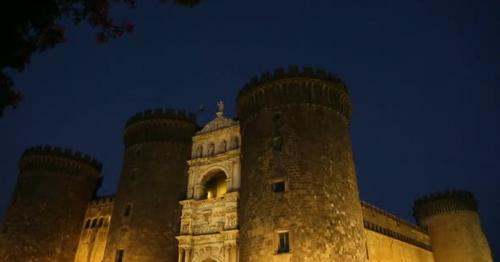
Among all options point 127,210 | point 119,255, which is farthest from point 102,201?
point 119,255

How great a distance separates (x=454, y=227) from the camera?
43.6 meters

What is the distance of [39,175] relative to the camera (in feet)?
126

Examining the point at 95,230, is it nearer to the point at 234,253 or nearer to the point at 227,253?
the point at 227,253

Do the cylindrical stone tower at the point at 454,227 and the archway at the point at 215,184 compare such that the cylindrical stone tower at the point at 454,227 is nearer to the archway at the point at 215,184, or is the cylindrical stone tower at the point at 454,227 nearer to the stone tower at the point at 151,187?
the archway at the point at 215,184

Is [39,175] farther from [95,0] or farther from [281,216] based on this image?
[95,0]

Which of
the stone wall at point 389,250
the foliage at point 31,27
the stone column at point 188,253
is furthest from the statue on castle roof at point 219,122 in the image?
the foliage at point 31,27

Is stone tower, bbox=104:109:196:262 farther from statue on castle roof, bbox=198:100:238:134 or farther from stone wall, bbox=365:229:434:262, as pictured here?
stone wall, bbox=365:229:434:262

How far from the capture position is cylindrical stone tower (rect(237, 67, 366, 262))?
23859 millimetres

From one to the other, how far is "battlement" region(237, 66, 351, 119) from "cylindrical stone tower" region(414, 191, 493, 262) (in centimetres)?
2183

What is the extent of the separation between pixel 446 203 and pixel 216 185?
26630 millimetres

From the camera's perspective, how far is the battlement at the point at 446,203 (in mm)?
44312

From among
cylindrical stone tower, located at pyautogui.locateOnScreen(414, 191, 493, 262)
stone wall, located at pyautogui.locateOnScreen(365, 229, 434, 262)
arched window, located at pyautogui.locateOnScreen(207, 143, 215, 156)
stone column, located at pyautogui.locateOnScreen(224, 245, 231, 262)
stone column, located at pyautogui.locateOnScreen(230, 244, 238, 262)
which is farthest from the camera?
cylindrical stone tower, located at pyautogui.locateOnScreen(414, 191, 493, 262)

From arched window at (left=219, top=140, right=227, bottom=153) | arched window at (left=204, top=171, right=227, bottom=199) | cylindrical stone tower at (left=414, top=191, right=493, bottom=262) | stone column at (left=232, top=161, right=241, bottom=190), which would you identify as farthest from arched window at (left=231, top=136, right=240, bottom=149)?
cylindrical stone tower at (left=414, top=191, right=493, bottom=262)

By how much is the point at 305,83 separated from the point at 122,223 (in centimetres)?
1774
